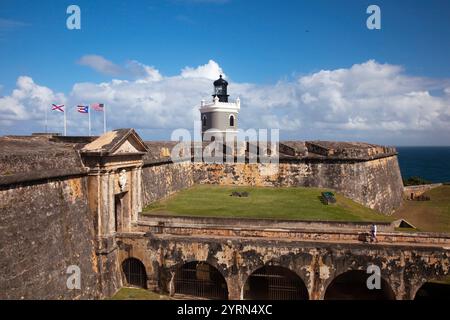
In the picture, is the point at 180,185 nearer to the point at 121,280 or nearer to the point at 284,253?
the point at 121,280

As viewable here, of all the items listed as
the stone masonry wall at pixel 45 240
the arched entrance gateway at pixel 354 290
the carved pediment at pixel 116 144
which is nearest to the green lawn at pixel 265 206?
the arched entrance gateway at pixel 354 290

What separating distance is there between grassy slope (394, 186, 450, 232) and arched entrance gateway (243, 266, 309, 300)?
6504 millimetres

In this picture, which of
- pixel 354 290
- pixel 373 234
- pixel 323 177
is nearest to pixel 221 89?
pixel 323 177

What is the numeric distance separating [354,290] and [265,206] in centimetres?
529

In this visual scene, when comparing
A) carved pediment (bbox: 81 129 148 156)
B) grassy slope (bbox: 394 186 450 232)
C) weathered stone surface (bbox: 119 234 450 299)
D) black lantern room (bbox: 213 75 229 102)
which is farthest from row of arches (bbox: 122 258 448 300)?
black lantern room (bbox: 213 75 229 102)

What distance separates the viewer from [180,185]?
23.4m

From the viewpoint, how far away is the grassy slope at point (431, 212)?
1878cm

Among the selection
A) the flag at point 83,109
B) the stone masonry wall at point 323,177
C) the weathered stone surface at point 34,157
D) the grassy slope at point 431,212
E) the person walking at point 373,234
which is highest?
the flag at point 83,109

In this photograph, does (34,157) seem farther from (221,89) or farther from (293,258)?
A: (221,89)

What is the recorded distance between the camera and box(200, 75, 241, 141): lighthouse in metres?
33.6

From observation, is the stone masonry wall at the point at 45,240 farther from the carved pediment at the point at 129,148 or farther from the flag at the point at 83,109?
the flag at the point at 83,109

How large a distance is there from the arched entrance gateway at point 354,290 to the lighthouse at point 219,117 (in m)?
19.1

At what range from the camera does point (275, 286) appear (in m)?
14.7

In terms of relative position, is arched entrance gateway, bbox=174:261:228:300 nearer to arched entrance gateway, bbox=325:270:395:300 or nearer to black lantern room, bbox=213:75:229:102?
arched entrance gateway, bbox=325:270:395:300
